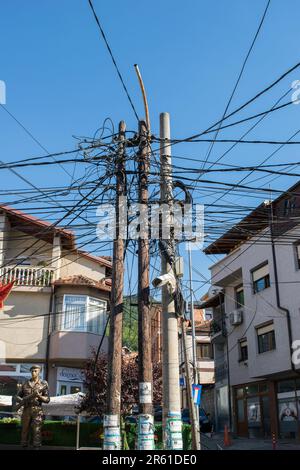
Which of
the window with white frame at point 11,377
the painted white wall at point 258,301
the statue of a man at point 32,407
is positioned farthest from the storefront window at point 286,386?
the statue of a man at point 32,407

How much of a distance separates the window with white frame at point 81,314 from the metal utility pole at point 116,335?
13370 millimetres

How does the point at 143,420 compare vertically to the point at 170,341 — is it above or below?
below

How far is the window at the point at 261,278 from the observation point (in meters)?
27.0

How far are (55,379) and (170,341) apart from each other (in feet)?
48.4

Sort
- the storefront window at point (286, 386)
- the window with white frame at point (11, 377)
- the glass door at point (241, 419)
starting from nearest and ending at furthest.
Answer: the window with white frame at point (11, 377)
the storefront window at point (286, 386)
the glass door at point (241, 419)

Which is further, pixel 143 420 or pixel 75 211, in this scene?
pixel 75 211

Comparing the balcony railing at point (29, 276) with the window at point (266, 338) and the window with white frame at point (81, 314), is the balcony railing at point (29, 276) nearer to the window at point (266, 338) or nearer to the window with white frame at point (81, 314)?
the window with white frame at point (81, 314)

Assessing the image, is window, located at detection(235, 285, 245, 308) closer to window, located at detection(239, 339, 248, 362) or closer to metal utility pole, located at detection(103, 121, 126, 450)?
window, located at detection(239, 339, 248, 362)

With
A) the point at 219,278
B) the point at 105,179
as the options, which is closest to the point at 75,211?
the point at 105,179

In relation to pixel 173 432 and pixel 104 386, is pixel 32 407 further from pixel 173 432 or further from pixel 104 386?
pixel 104 386

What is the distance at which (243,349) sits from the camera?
31.0 meters

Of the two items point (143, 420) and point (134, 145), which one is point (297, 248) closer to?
point (134, 145)

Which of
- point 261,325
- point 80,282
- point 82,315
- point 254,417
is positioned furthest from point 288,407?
point 80,282

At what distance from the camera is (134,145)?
1247 centimetres
